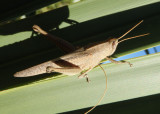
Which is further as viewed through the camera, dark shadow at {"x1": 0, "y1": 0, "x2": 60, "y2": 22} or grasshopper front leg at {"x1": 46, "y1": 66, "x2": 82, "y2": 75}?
grasshopper front leg at {"x1": 46, "y1": 66, "x2": 82, "y2": 75}

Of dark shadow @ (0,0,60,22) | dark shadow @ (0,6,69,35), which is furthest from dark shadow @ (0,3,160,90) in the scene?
dark shadow @ (0,0,60,22)

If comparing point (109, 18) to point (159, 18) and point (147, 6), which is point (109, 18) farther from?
point (159, 18)

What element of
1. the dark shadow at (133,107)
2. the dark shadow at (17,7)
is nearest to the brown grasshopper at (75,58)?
the dark shadow at (17,7)

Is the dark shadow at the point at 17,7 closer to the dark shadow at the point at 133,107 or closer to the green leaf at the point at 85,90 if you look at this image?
the green leaf at the point at 85,90

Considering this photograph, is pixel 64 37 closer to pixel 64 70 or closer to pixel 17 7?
pixel 64 70

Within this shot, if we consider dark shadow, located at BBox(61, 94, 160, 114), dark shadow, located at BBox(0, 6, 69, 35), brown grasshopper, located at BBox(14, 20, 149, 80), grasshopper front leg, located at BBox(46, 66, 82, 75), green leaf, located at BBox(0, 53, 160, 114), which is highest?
dark shadow, located at BBox(0, 6, 69, 35)

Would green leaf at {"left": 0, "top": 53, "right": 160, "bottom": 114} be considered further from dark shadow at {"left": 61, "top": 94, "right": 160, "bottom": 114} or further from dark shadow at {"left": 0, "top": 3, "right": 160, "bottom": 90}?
dark shadow at {"left": 0, "top": 3, "right": 160, "bottom": 90}
